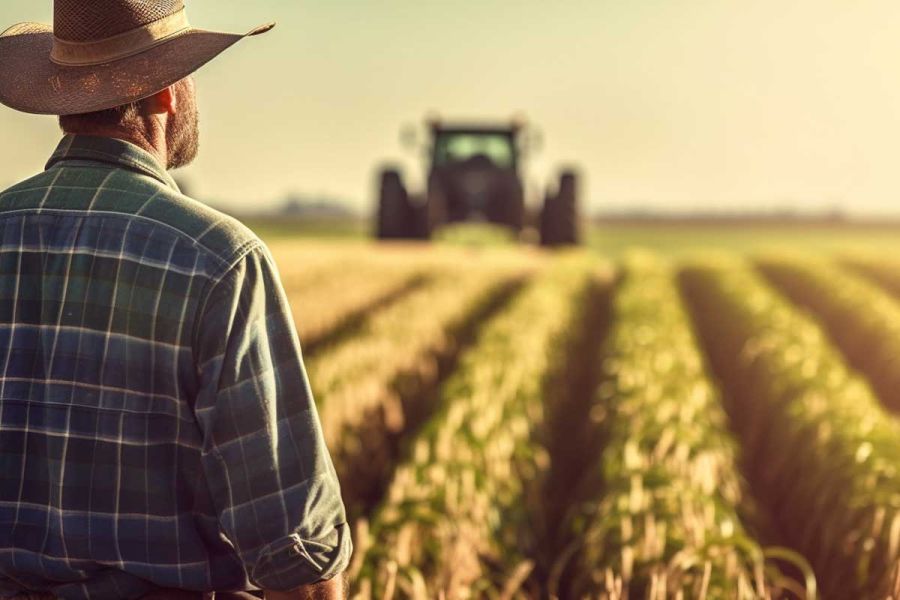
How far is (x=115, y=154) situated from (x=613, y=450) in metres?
3.68

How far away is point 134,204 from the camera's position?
202 centimetres

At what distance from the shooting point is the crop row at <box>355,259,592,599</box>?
388 centimetres

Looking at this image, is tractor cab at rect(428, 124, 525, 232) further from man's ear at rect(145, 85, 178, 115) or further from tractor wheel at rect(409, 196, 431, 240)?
man's ear at rect(145, 85, 178, 115)

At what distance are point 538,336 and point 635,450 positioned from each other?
429 cm

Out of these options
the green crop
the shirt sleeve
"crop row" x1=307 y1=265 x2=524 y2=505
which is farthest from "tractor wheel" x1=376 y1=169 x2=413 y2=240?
the shirt sleeve

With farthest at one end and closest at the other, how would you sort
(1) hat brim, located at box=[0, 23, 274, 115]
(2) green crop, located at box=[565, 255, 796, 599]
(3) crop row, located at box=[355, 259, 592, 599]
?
(3) crop row, located at box=[355, 259, 592, 599]
(2) green crop, located at box=[565, 255, 796, 599]
(1) hat brim, located at box=[0, 23, 274, 115]

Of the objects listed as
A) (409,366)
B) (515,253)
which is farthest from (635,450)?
(515,253)

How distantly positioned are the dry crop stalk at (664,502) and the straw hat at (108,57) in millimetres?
1742

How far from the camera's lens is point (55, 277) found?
80.3 inches

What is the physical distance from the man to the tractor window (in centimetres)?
2097

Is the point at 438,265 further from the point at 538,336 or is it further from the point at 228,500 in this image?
the point at 228,500

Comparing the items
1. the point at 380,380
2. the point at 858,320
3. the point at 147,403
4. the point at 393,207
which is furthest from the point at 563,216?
the point at 147,403

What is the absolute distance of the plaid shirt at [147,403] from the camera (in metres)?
1.93

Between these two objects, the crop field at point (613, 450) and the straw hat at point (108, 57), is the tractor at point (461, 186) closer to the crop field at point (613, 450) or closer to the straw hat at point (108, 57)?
the crop field at point (613, 450)
